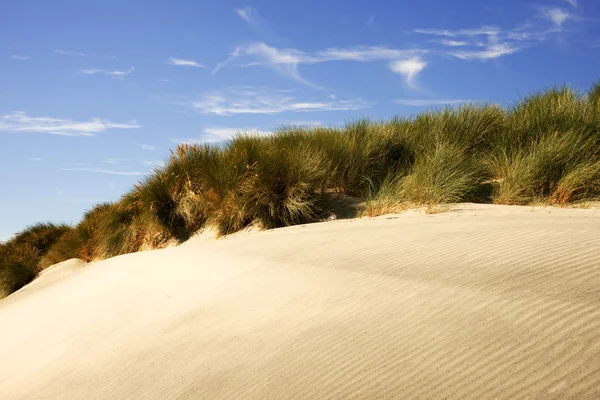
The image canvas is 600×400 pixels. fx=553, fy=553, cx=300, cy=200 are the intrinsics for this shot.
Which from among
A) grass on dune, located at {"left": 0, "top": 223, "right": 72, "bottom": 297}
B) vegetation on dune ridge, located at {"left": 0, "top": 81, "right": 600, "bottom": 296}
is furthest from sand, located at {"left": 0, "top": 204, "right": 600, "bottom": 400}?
grass on dune, located at {"left": 0, "top": 223, "right": 72, "bottom": 297}

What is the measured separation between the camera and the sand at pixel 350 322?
2.82 m

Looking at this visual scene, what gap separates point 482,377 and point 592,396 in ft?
1.58

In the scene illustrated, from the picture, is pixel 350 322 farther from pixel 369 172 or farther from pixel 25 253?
pixel 25 253

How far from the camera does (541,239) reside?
4.42 m

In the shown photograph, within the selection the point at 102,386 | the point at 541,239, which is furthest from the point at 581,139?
the point at 102,386

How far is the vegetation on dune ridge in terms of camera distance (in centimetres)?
829

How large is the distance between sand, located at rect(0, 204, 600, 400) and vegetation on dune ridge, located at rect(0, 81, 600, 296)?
1586 mm

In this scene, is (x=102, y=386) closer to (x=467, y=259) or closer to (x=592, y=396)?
(x=467, y=259)

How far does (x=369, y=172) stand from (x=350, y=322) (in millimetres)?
6125

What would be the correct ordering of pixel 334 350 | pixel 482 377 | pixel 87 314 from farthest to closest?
1. pixel 87 314
2. pixel 334 350
3. pixel 482 377

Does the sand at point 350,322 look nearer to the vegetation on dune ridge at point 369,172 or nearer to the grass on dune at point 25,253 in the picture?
the vegetation on dune ridge at point 369,172

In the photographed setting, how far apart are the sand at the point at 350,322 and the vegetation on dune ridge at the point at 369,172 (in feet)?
5.20

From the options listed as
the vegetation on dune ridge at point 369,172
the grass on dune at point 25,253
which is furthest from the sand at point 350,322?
the grass on dune at point 25,253

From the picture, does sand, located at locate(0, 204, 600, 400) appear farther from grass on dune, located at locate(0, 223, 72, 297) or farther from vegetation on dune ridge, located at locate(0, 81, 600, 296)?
grass on dune, located at locate(0, 223, 72, 297)
